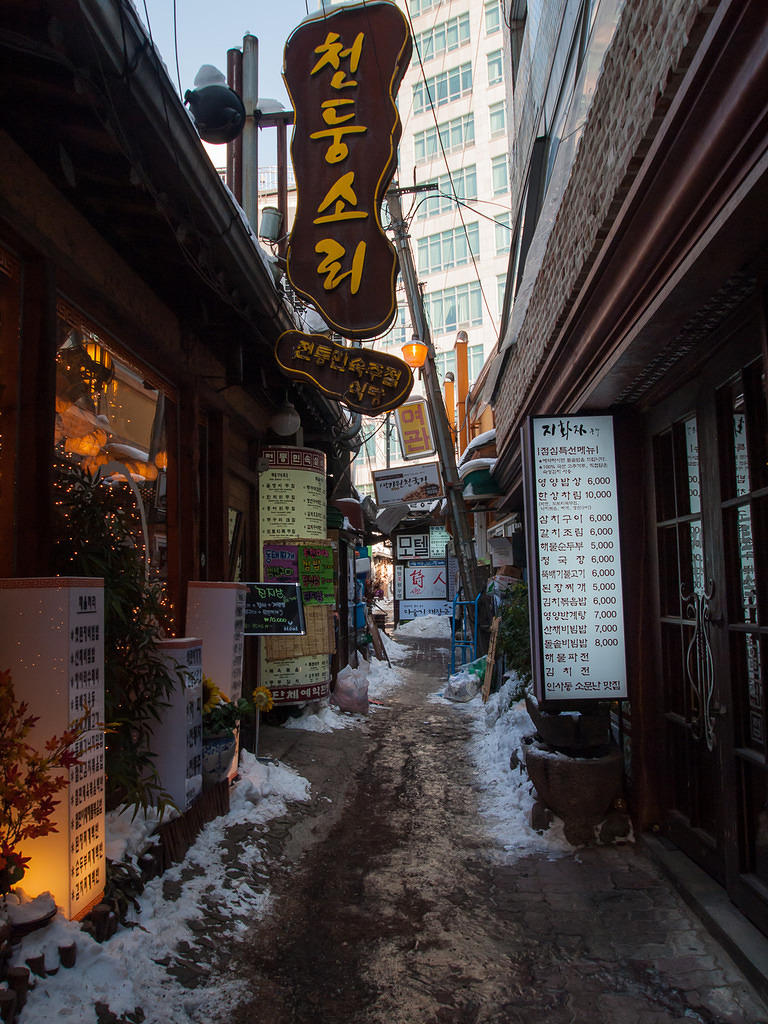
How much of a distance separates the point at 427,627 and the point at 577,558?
2149 cm

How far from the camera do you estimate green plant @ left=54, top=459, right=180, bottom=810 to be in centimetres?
391

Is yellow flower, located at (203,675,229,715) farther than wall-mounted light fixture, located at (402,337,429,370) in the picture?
No

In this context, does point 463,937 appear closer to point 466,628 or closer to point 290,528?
point 290,528

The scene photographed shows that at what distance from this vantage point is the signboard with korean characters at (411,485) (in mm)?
16547

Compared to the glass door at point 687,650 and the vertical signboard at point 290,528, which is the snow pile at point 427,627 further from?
the glass door at point 687,650

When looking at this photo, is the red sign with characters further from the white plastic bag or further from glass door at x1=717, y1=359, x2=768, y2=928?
the white plastic bag

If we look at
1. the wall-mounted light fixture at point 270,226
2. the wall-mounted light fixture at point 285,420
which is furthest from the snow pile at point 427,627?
the wall-mounted light fixture at point 270,226

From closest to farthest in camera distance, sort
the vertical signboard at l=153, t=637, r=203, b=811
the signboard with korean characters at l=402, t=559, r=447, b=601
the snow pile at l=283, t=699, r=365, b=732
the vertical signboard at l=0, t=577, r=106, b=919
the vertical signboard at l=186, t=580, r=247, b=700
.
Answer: the vertical signboard at l=0, t=577, r=106, b=919 < the vertical signboard at l=153, t=637, r=203, b=811 < the vertical signboard at l=186, t=580, r=247, b=700 < the snow pile at l=283, t=699, r=365, b=732 < the signboard with korean characters at l=402, t=559, r=447, b=601

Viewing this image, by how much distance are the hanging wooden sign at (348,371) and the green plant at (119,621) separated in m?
2.86

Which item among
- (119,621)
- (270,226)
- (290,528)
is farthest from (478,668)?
(119,621)

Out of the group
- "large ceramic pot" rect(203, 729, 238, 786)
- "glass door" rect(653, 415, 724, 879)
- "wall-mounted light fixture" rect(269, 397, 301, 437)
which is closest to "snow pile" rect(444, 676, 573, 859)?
"glass door" rect(653, 415, 724, 879)

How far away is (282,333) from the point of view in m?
7.02

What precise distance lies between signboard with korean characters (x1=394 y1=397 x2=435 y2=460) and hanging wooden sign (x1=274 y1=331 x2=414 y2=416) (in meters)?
11.6

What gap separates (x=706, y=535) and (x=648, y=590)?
1.19 meters
